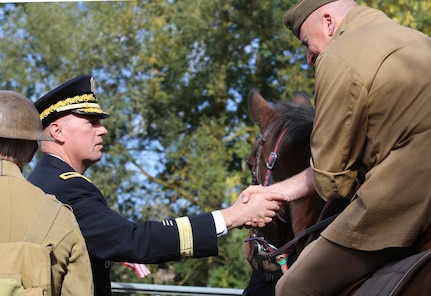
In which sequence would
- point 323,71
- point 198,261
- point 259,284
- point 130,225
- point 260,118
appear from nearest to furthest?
point 323,71
point 130,225
point 260,118
point 259,284
point 198,261

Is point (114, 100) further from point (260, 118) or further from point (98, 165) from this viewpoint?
point (260, 118)

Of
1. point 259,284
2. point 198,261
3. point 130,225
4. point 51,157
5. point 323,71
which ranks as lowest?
point 198,261

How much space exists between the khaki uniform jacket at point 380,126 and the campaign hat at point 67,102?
176cm

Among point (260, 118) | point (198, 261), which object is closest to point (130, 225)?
point (260, 118)

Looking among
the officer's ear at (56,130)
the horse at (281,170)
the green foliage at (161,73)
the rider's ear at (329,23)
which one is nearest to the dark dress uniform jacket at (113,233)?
the officer's ear at (56,130)

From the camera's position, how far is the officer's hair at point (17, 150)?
3.70 meters

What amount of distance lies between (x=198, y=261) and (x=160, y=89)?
3448mm

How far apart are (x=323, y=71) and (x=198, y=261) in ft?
36.8

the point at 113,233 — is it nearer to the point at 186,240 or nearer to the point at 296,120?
the point at 186,240

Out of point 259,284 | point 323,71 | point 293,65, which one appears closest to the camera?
point 323,71

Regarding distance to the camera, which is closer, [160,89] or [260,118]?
[260,118]

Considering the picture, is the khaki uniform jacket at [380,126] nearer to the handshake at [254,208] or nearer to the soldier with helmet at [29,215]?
the soldier with helmet at [29,215]

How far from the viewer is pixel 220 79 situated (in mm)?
15617

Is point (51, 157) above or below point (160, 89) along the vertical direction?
above
